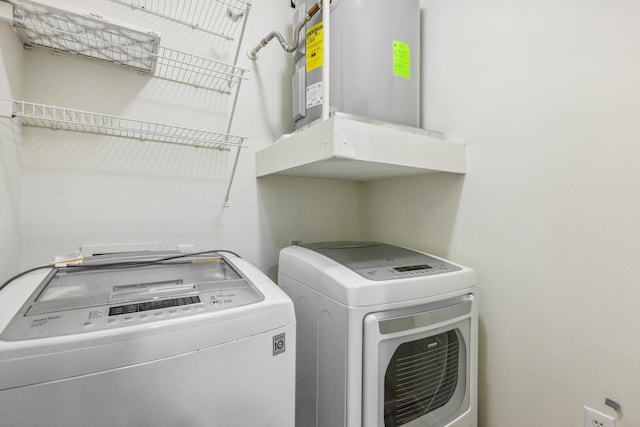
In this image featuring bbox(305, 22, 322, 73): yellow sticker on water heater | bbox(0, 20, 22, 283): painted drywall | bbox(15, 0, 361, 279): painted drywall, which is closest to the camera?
bbox(0, 20, 22, 283): painted drywall

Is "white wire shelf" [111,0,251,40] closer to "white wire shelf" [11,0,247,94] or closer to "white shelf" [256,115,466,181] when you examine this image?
"white wire shelf" [11,0,247,94]

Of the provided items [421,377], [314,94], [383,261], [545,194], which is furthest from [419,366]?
[314,94]

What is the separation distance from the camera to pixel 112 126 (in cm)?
114

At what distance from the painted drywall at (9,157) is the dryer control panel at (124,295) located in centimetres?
17

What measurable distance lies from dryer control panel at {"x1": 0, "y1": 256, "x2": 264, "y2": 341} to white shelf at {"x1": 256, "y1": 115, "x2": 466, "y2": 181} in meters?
0.49

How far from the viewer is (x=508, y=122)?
1125 mm

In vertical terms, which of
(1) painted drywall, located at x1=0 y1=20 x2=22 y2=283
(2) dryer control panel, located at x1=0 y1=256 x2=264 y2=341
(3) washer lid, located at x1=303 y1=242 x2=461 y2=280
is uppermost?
(1) painted drywall, located at x1=0 y1=20 x2=22 y2=283

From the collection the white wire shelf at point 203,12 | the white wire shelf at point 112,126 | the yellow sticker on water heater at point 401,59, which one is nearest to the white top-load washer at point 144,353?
the white wire shelf at point 112,126

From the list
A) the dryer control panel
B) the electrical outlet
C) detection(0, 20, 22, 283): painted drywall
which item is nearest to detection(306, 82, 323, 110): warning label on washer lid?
the dryer control panel

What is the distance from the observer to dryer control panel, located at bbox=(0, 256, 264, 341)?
1.96 ft

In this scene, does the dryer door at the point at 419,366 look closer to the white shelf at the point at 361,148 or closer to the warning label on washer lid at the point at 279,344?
the warning label on washer lid at the point at 279,344

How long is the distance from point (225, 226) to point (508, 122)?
4.41 ft

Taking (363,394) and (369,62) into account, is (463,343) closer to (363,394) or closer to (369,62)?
(363,394)

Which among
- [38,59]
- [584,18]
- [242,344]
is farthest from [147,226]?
[584,18]
